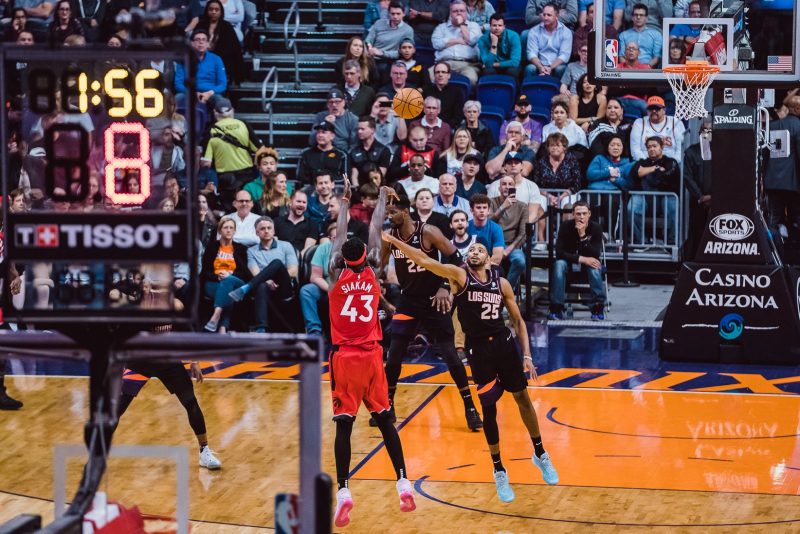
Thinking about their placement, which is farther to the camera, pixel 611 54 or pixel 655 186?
pixel 655 186

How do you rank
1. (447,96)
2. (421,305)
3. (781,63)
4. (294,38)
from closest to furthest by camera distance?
(421,305), (781,63), (447,96), (294,38)

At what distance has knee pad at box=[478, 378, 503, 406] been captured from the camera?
397 inches

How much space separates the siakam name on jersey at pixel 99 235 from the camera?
5777mm

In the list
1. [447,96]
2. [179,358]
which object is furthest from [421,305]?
[447,96]

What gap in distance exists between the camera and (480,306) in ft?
33.8

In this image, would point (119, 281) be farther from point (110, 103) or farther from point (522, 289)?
point (522, 289)

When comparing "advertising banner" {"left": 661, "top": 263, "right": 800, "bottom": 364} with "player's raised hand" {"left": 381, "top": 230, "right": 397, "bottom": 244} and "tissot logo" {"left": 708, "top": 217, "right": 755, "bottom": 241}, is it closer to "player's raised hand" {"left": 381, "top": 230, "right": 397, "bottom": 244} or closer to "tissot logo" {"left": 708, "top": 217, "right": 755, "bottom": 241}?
"tissot logo" {"left": 708, "top": 217, "right": 755, "bottom": 241}

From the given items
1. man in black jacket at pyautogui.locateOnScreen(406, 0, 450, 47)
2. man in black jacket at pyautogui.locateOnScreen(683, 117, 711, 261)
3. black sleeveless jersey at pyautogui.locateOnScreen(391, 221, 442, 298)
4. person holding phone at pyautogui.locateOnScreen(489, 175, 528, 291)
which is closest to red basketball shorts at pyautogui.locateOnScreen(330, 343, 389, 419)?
black sleeveless jersey at pyautogui.locateOnScreen(391, 221, 442, 298)

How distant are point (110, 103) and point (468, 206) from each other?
1033 centimetres

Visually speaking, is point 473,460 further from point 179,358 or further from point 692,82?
point 179,358

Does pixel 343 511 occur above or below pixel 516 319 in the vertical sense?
below

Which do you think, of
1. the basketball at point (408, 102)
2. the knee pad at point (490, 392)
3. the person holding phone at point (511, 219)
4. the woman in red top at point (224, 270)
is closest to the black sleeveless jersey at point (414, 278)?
the knee pad at point (490, 392)

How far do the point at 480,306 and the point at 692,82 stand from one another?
4.42 m

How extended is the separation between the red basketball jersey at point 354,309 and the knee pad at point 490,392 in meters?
0.93
